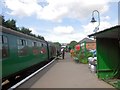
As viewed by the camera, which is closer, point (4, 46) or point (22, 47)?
point (4, 46)

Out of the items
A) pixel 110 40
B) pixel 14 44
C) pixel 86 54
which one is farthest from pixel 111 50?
pixel 86 54

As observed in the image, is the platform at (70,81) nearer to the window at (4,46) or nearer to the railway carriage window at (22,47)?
the railway carriage window at (22,47)

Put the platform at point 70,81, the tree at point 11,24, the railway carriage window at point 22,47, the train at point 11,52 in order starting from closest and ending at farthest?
1. the train at point 11,52
2. the platform at point 70,81
3. the railway carriage window at point 22,47
4. the tree at point 11,24

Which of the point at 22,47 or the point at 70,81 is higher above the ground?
the point at 22,47

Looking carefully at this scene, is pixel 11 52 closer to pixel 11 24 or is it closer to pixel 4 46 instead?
pixel 4 46

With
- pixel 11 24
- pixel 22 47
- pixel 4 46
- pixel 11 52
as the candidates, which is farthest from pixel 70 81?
pixel 11 24

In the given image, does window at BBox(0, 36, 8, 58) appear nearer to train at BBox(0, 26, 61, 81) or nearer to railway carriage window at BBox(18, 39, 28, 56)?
train at BBox(0, 26, 61, 81)

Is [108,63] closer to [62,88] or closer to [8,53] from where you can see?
[62,88]

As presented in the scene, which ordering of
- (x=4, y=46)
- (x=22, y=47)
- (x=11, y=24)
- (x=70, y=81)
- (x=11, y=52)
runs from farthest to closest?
(x=11, y=24) < (x=22, y=47) < (x=70, y=81) < (x=11, y=52) < (x=4, y=46)

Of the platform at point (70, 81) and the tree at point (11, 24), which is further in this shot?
the tree at point (11, 24)

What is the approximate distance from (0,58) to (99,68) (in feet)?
18.4

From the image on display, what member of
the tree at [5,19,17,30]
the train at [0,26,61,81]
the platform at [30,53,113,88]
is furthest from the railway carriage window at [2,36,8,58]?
the tree at [5,19,17,30]

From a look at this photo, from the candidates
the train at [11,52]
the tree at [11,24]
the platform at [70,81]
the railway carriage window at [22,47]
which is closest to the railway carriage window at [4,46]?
the train at [11,52]

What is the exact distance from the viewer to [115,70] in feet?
49.0
